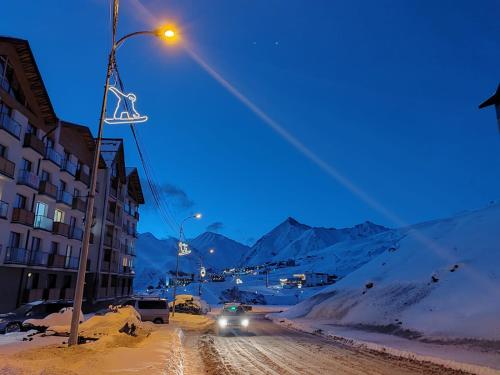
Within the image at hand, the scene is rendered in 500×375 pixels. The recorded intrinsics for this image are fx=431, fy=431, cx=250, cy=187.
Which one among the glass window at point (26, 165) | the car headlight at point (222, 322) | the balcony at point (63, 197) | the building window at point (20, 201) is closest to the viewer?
the car headlight at point (222, 322)

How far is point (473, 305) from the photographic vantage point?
2453cm

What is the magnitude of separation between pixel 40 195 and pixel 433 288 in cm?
3269

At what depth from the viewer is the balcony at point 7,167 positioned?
30.8 metres

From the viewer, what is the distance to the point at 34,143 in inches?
1399

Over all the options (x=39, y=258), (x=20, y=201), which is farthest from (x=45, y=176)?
(x=39, y=258)

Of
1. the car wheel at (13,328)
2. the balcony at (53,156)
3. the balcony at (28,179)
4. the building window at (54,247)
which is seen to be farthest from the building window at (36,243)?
the car wheel at (13,328)

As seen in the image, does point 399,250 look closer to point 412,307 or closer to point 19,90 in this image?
point 412,307

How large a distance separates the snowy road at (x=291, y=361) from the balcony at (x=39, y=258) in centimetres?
2234

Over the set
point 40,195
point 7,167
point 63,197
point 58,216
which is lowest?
point 58,216

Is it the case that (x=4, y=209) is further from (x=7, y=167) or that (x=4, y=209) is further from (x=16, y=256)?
(x=16, y=256)

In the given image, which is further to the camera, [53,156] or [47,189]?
[53,156]

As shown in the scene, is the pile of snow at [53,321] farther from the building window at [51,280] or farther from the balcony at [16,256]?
the building window at [51,280]

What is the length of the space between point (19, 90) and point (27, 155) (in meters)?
5.27

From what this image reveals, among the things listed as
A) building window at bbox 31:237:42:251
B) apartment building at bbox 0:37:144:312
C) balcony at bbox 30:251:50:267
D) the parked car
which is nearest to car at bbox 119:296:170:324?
apartment building at bbox 0:37:144:312
